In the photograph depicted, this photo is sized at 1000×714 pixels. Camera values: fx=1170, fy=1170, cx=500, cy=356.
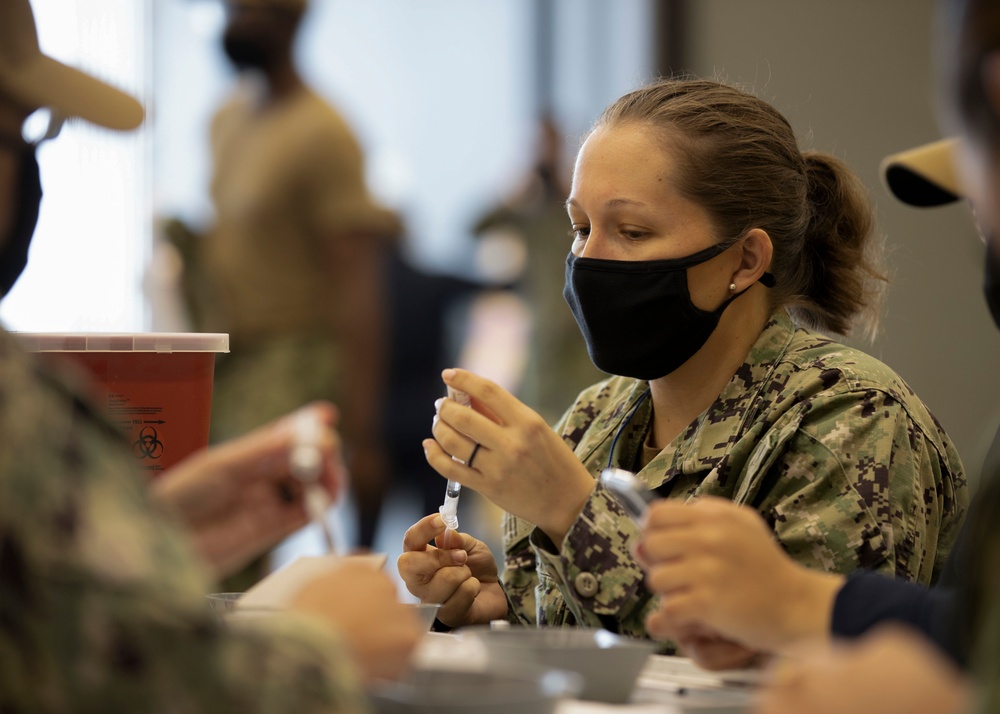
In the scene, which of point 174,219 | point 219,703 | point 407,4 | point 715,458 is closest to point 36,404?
point 219,703

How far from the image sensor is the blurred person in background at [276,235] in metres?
3.49

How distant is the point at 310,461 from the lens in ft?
2.77

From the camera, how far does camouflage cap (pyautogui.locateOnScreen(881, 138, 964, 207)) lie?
1.26m

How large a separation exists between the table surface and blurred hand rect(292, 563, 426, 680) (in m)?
0.05

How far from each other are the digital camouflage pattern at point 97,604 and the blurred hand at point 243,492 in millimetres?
170

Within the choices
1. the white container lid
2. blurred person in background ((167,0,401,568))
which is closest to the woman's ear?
the white container lid

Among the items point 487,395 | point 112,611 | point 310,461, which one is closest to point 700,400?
point 487,395

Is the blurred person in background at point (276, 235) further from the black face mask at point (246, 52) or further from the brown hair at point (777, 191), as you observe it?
the brown hair at point (777, 191)

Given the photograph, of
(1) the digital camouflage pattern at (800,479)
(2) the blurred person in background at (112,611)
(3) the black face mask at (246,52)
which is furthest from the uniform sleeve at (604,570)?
(3) the black face mask at (246,52)

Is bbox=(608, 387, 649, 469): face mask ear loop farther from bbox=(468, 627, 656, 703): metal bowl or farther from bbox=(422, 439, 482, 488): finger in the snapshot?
bbox=(468, 627, 656, 703): metal bowl

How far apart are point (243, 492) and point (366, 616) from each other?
16 cm

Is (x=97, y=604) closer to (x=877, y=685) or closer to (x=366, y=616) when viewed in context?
(x=366, y=616)

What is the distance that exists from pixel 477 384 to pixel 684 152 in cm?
48

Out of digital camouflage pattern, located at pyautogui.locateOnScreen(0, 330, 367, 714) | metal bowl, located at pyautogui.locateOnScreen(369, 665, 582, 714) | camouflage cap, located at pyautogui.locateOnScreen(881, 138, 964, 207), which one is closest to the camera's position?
digital camouflage pattern, located at pyautogui.locateOnScreen(0, 330, 367, 714)
